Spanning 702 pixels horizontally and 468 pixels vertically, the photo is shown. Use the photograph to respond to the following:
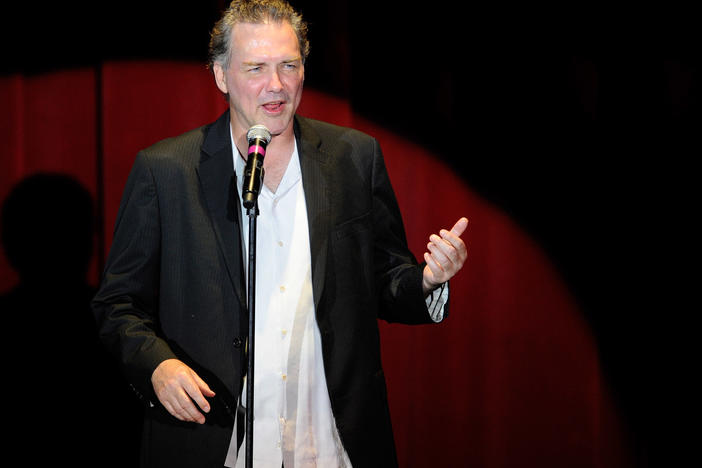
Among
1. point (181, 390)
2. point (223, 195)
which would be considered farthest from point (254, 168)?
point (181, 390)

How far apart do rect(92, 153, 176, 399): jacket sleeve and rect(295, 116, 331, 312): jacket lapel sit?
42cm

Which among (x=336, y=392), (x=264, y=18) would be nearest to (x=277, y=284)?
(x=336, y=392)

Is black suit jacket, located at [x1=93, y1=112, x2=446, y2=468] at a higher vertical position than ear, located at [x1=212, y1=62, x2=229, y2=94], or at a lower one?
lower

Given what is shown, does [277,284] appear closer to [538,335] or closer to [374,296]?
[374,296]

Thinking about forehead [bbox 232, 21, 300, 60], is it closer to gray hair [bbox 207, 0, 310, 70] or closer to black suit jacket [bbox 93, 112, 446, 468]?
gray hair [bbox 207, 0, 310, 70]

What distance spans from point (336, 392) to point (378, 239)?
1.62 feet

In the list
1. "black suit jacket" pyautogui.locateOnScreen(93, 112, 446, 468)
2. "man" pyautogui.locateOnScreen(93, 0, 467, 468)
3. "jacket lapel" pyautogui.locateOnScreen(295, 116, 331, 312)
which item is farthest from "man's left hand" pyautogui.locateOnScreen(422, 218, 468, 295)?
"jacket lapel" pyautogui.locateOnScreen(295, 116, 331, 312)

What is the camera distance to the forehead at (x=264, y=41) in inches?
75.5

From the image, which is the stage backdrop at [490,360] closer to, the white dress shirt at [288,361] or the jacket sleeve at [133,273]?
the white dress shirt at [288,361]

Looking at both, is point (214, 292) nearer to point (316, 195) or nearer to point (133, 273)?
point (133, 273)

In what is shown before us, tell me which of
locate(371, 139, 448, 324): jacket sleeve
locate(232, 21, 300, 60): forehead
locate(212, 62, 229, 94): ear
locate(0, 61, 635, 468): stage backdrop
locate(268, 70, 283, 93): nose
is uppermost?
locate(232, 21, 300, 60): forehead

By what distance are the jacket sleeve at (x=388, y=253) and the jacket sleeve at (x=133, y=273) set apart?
2.12ft

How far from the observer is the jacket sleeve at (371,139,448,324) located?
6.45 feet

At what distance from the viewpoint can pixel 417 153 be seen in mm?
Result: 2875
